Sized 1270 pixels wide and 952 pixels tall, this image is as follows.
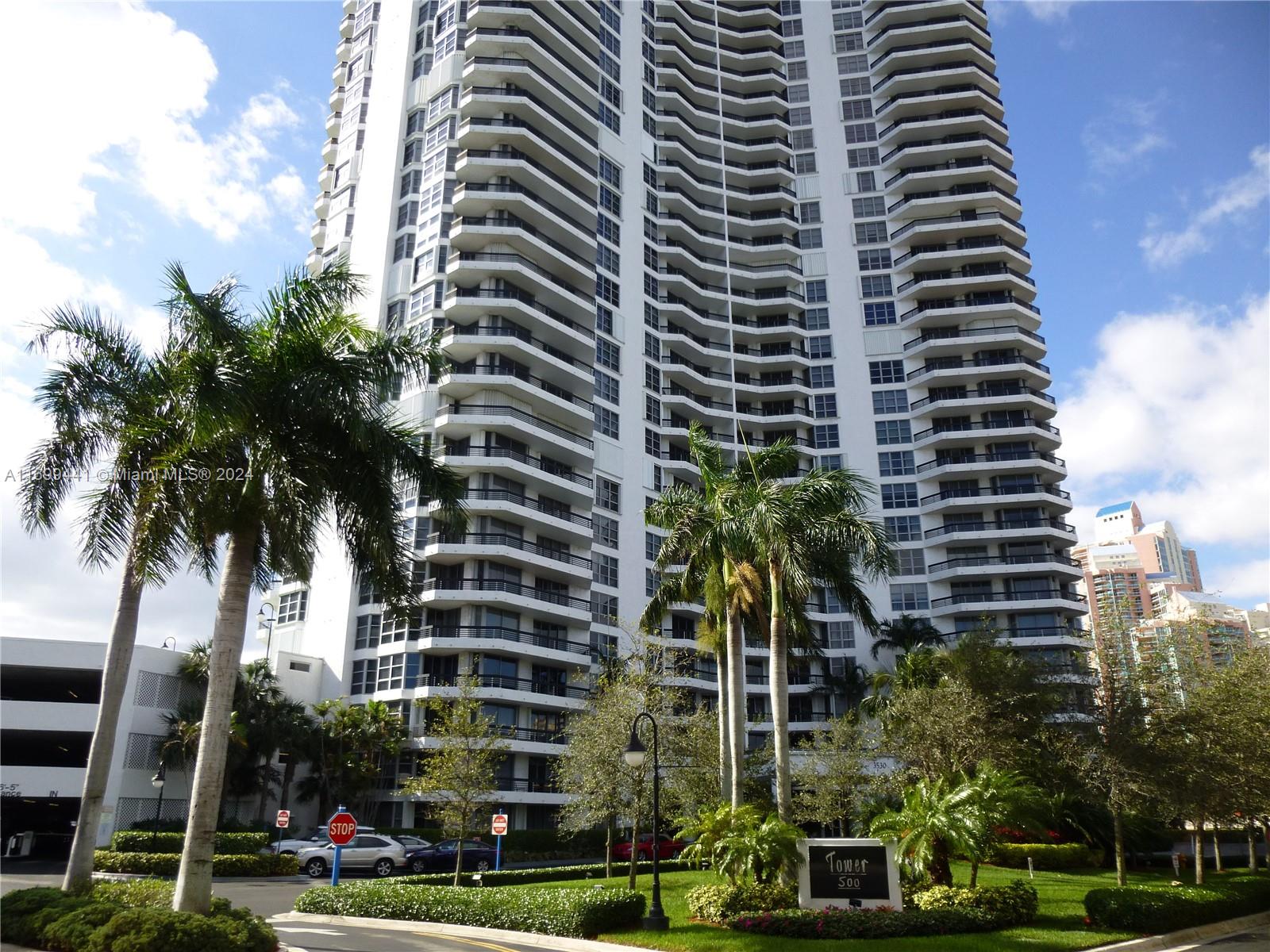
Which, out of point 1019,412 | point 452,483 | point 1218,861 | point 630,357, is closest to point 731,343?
point 630,357

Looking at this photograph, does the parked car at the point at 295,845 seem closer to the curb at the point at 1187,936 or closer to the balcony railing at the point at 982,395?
the curb at the point at 1187,936

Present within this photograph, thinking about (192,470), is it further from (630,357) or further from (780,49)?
(780,49)

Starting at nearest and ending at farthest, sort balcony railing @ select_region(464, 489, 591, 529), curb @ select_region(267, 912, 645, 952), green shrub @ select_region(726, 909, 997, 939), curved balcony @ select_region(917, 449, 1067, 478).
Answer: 1. green shrub @ select_region(726, 909, 997, 939)
2. curb @ select_region(267, 912, 645, 952)
3. balcony railing @ select_region(464, 489, 591, 529)
4. curved balcony @ select_region(917, 449, 1067, 478)

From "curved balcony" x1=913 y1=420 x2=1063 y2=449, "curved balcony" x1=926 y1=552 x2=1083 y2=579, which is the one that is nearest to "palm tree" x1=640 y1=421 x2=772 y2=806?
"curved balcony" x1=926 y1=552 x2=1083 y2=579

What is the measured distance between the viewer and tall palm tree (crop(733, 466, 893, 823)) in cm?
2550

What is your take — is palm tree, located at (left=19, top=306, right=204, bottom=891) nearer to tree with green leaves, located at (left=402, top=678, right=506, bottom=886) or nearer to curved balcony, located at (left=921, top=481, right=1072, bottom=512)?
tree with green leaves, located at (left=402, top=678, right=506, bottom=886)

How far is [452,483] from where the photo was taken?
2056 centimetres

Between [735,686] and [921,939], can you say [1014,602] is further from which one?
[921,939]

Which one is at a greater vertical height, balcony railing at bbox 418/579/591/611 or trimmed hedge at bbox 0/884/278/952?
balcony railing at bbox 418/579/591/611

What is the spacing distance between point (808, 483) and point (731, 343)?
185ft

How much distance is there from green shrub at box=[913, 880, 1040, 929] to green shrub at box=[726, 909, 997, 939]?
687 millimetres

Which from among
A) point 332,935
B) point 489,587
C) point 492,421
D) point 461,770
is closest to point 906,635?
point 489,587

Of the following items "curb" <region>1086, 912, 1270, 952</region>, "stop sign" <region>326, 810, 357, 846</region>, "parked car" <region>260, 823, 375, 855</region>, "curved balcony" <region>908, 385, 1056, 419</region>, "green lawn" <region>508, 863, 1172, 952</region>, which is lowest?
"curb" <region>1086, 912, 1270, 952</region>

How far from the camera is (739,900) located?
21.4 m
